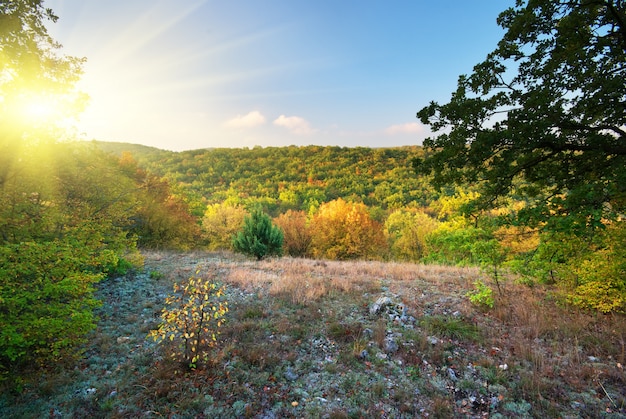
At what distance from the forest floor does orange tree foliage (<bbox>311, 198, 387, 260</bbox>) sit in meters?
25.9

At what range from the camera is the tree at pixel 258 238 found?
19203 millimetres

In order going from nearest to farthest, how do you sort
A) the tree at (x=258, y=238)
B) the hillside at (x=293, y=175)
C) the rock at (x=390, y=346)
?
the rock at (x=390, y=346) < the tree at (x=258, y=238) < the hillside at (x=293, y=175)

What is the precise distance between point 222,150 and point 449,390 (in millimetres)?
120546

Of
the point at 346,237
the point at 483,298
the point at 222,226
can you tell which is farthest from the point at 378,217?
the point at 483,298

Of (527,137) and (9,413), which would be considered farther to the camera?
(527,137)

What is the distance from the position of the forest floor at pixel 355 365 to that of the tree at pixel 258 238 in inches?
396

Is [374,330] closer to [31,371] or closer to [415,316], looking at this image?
[415,316]

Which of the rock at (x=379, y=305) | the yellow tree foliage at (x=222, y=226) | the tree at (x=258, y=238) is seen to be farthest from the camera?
the yellow tree foliage at (x=222, y=226)

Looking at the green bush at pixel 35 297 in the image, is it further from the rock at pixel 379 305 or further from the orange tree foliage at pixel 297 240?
the orange tree foliage at pixel 297 240

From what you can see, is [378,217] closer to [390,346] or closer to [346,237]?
[346,237]

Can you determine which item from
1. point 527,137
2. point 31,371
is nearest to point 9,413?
point 31,371

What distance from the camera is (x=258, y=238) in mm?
19750

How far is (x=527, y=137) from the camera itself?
558 centimetres

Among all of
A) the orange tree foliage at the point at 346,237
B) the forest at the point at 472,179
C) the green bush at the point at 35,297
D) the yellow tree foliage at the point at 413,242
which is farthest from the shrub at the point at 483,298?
the yellow tree foliage at the point at 413,242
